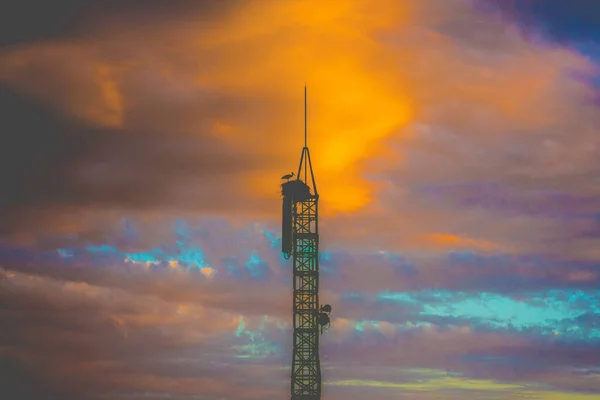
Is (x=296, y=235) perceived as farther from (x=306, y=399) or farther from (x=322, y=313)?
(x=306, y=399)

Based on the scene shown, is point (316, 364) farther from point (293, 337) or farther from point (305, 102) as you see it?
point (305, 102)

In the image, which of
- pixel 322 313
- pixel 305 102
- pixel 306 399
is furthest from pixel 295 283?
pixel 305 102

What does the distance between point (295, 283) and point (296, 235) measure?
5.34m

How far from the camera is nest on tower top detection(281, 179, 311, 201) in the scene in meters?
131

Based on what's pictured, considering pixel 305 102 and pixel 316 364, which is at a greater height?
pixel 305 102

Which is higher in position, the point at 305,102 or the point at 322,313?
the point at 305,102

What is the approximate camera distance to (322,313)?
129 metres

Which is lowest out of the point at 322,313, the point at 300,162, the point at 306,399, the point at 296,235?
the point at 306,399

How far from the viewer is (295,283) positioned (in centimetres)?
12938

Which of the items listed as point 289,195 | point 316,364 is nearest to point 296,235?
point 289,195

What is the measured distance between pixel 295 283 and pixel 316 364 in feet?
29.9

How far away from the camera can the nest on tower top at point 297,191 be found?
13075cm

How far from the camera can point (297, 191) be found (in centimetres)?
13075

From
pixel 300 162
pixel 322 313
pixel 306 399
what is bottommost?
pixel 306 399
